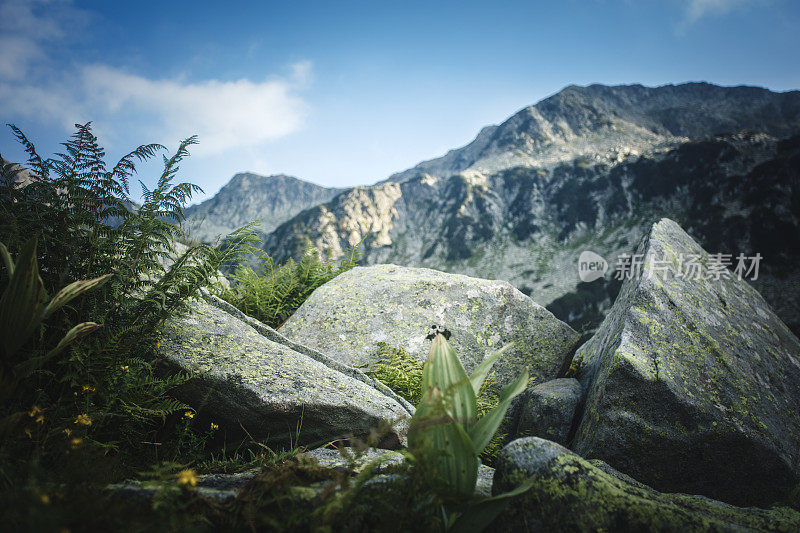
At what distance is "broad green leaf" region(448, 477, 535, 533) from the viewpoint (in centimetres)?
212

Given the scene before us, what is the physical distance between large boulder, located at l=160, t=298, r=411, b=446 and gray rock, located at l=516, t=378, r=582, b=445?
2.04 meters

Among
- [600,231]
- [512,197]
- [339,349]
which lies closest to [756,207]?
[600,231]

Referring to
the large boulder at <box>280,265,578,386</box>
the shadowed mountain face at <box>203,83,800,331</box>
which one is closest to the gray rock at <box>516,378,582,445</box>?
the large boulder at <box>280,265,578,386</box>

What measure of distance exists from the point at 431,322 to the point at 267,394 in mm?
3541

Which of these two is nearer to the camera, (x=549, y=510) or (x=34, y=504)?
(x=34, y=504)

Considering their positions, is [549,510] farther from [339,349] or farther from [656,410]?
[339,349]

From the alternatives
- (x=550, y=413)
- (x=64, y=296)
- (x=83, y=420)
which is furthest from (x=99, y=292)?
(x=550, y=413)

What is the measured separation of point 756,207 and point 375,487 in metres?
160

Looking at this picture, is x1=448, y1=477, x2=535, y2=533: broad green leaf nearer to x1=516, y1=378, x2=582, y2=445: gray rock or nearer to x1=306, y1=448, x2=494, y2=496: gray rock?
x1=306, y1=448, x2=494, y2=496: gray rock

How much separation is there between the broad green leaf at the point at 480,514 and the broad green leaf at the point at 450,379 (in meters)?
0.50

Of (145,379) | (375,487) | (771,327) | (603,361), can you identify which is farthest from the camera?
(771,327)

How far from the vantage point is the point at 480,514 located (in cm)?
214

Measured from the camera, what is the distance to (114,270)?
11.0 ft

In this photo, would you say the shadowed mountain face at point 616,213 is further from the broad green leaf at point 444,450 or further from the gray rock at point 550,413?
the broad green leaf at point 444,450
